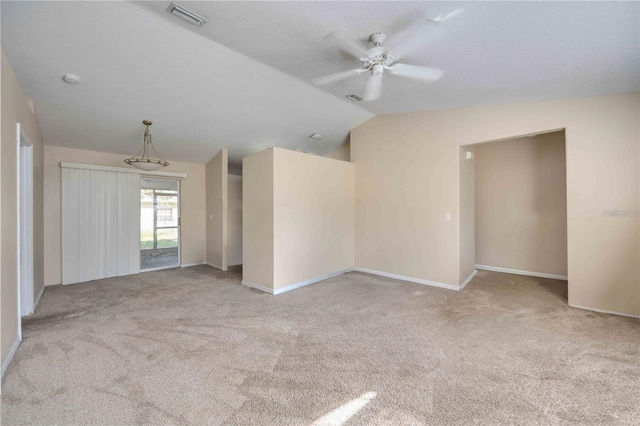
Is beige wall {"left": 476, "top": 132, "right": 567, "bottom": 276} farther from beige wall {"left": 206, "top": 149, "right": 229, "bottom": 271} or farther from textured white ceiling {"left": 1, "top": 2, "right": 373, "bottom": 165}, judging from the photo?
beige wall {"left": 206, "top": 149, "right": 229, "bottom": 271}

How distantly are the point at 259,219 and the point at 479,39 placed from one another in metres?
3.52

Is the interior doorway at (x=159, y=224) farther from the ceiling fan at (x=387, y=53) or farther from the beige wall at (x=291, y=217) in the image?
the ceiling fan at (x=387, y=53)

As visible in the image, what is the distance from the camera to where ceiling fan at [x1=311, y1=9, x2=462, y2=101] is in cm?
220

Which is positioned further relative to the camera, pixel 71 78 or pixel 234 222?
pixel 234 222

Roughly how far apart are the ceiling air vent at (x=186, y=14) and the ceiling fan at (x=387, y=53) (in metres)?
1.19

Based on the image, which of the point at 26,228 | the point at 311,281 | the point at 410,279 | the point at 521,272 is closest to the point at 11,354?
the point at 26,228

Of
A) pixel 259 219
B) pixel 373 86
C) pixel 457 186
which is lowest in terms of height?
pixel 259 219

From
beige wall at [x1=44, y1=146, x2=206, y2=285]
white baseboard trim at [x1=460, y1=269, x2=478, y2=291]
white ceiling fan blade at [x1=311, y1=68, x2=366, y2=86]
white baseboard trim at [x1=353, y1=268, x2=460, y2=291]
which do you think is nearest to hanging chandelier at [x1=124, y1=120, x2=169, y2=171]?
beige wall at [x1=44, y1=146, x2=206, y2=285]

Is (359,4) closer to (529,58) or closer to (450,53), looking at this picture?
(450,53)

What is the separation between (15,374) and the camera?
85.3 inches

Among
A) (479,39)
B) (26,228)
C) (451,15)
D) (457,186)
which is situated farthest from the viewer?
(457,186)

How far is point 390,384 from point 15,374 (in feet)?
9.29

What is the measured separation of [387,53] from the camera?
2535 mm

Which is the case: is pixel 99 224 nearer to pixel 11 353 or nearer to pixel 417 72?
pixel 11 353
